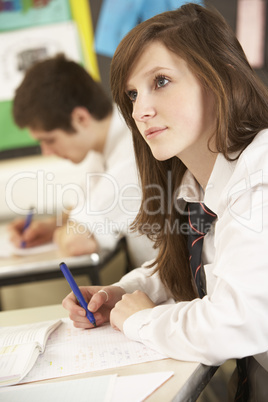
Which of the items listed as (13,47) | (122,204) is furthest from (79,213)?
(13,47)

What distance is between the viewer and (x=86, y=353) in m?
0.96

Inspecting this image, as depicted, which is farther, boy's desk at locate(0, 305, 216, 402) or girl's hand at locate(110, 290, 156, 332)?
girl's hand at locate(110, 290, 156, 332)

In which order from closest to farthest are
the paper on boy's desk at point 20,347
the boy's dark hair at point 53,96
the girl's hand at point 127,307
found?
1. the paper on boy's desk at point 20,347
2. the girl's hand at point 127,307
3. the boy's dark hair at point 53,96

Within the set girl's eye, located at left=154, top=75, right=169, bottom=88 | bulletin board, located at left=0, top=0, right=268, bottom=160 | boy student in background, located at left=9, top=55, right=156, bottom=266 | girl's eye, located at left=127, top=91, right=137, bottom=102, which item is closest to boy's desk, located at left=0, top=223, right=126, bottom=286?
boy student in background, located at left=9, top=55, right=156, bottom=266

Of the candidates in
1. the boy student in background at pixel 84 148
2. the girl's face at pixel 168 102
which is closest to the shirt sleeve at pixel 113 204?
the boy student in background at pixel 84 148

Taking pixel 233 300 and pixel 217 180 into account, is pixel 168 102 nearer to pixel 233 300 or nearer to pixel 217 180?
pixel 217 180

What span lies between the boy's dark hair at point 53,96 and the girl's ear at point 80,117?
2cm


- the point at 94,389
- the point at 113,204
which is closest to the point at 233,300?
the point at 94,389

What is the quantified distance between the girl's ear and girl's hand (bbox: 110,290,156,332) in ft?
4.54

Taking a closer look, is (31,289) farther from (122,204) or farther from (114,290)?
Answer: (114,290)

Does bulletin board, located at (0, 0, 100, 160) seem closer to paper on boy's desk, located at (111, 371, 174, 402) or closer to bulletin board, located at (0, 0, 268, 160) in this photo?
bulletin board, located at (0, 0, 268, 160)

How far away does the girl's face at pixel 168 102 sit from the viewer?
107cm

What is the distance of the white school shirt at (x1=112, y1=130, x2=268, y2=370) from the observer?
32.9 inches

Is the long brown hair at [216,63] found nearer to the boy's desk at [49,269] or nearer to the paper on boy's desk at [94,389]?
the paper on boy's desk at [94,389]
